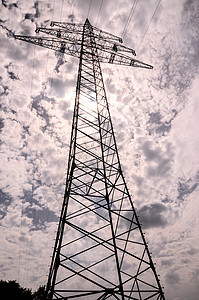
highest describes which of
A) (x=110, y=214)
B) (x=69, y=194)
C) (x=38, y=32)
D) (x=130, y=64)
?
(x=38, y=32)

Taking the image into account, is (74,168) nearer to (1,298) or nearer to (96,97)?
(96,97)

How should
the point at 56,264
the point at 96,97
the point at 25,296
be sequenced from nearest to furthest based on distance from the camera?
the point at 56,264 < the point at 96,97 < the point at 25,296

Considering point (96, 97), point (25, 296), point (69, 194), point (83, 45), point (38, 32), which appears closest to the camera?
point (69, 194)

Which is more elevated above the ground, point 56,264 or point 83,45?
point 83,45

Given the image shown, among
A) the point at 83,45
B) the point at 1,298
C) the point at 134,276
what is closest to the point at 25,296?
the point at 1,298

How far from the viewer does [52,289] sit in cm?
560

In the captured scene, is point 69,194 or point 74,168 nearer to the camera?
point 69,194

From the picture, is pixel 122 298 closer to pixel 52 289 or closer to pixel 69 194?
pixel 52 289

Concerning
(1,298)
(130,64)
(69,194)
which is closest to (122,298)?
(69,194)

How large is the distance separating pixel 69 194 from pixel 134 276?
4.07 metres

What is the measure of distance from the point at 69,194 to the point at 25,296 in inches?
1162

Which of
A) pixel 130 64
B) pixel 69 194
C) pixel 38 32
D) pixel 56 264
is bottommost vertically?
pixel 56 264

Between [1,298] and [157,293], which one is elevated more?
[1,298]

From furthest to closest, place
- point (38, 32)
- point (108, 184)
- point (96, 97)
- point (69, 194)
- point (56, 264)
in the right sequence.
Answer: point (38, 32) → point (96, 97) → point (108, 184) → point (69, 194) → point (56, 264)
